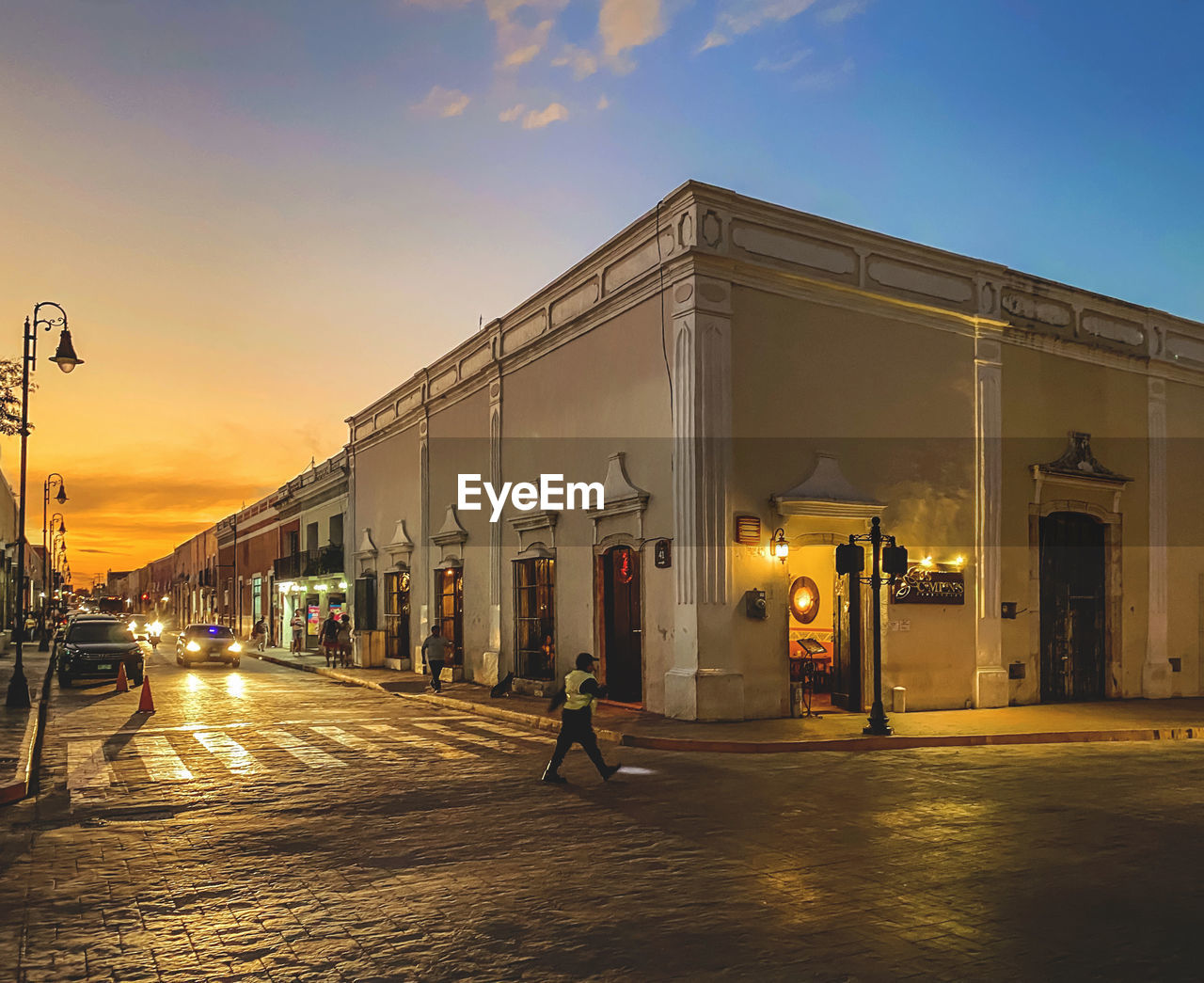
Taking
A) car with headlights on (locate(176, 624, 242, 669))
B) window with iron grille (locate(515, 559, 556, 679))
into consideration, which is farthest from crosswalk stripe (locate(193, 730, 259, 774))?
car with headlights on (locate(176, 624, 242, 669))

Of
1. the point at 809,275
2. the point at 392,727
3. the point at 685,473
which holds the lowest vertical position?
the point at 392,727

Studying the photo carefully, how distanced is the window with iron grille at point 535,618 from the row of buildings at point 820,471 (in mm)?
77

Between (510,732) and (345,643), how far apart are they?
18095mm

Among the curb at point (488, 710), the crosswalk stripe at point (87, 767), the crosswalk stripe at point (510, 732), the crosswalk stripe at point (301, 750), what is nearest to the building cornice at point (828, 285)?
the curb at point (488, 710)

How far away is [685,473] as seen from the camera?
17359 mm

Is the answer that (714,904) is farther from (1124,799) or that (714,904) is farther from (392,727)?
(392,727)

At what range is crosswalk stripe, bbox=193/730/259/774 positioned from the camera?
1302cm

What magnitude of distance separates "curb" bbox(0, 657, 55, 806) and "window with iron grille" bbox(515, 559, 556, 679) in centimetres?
944

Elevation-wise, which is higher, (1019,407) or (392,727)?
(1019,407)

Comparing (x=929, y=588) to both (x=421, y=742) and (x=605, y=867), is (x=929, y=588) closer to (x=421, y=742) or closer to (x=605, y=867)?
(x=421, y=742)

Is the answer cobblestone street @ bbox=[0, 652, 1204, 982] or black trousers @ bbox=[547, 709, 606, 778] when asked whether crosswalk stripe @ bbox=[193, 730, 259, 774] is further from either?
black trousers @ bbox=[547, 709, 606, 778]

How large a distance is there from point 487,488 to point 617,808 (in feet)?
52.3

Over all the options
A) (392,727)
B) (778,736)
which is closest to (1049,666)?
(778,736)

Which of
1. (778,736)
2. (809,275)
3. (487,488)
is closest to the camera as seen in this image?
(778,736)
